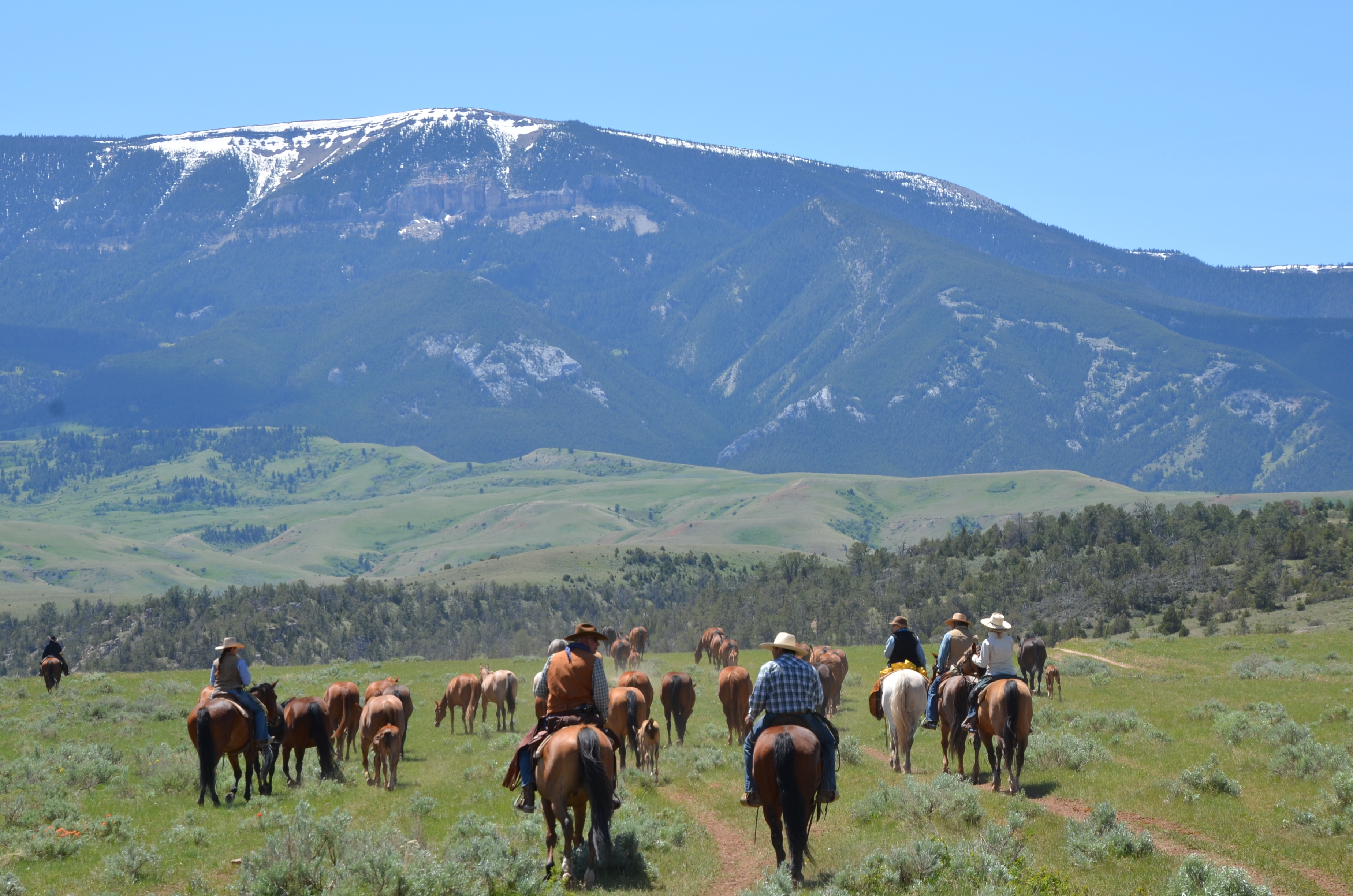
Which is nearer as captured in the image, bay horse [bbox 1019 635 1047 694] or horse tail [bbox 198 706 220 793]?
horse tail [bbox 198 706 220 793]

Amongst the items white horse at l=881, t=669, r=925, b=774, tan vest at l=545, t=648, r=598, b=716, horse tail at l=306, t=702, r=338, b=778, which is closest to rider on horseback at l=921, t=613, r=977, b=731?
white horse at l=881, t=669, r=925, b=774

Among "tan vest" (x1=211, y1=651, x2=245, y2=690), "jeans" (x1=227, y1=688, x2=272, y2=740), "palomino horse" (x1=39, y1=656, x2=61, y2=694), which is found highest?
"tan vest" (x1=211, y1=651, x2=245, y2=690)

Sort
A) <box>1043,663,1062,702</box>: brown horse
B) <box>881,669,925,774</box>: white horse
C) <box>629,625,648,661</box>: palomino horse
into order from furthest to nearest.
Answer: <box>629,625,648,661</box>: palomino horse
<box>1043,663,1062,702</box>: brown horse
<box>881,669,925,774</box>: white horse

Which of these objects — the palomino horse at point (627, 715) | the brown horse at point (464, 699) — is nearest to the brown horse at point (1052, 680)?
the palomino horse at point (627, 715)

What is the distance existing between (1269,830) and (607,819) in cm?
872

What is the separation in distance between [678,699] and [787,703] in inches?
514

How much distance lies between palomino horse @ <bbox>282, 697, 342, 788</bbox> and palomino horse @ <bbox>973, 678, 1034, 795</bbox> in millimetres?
11756

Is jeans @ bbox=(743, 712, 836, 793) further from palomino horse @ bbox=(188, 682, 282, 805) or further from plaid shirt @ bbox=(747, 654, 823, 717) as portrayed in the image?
palomino horse @ bbox=(188, 682, 282, 805)

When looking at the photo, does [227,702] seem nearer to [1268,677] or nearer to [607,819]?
[607,819]

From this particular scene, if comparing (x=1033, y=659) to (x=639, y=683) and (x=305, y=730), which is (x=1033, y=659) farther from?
(x=305, y=730)

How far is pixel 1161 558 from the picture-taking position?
8588 centimetres

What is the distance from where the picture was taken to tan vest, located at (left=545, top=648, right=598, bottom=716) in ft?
51.7

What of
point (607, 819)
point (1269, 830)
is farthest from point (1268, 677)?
point (607, 819)

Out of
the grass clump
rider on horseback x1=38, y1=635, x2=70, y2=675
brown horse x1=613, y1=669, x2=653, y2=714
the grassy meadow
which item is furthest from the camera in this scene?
rider on horseback x1=38, y1=635, x2=70, y2=675
